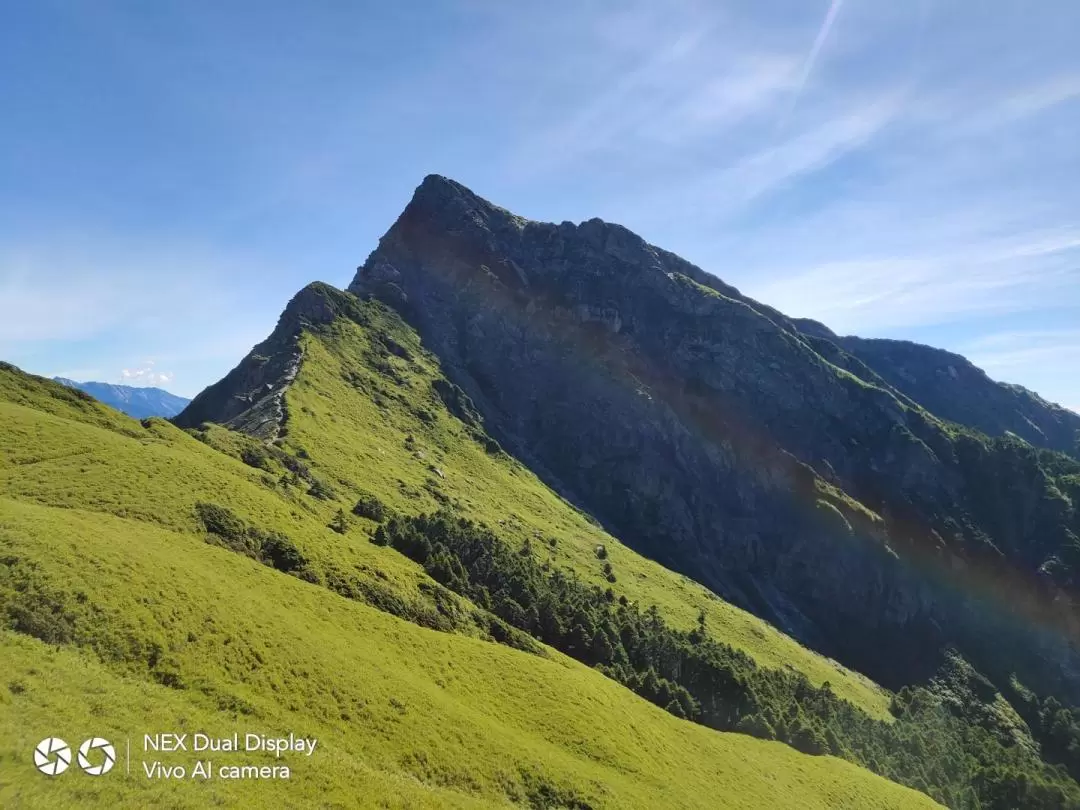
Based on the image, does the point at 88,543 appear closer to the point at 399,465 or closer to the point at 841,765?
the point at 841,765

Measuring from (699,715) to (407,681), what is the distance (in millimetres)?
64782

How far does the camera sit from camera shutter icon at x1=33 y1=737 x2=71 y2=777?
28547mm

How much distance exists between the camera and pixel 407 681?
54.6m

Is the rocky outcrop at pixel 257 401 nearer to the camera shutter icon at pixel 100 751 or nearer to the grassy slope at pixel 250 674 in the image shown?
the grassy slope at pixel 250 674

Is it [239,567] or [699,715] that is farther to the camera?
[699,715]

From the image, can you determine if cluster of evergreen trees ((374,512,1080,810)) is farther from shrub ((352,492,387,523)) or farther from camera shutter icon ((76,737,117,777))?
camera shutter icon ((76,737,117,777))

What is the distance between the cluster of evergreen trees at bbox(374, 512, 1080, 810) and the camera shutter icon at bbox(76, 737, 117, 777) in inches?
2374

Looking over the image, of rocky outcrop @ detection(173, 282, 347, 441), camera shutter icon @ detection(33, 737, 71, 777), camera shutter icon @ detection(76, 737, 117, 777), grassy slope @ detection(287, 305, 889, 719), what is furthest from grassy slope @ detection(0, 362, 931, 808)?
grassy slope @ detection(287, 305, 889, 719)

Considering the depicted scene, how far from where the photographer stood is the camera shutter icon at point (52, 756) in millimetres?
28547

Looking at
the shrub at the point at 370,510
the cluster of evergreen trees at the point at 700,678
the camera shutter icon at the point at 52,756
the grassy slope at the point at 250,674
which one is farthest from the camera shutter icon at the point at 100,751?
the shrub at the point at 370,510

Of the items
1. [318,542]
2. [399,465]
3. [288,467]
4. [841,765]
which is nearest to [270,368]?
[399,465]

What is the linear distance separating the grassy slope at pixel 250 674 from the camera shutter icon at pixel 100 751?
2.17 ft

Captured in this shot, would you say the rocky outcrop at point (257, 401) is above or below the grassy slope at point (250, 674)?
above

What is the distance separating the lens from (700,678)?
4550 inches
